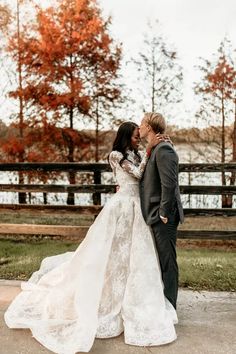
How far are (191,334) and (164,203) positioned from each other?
1.03 meters

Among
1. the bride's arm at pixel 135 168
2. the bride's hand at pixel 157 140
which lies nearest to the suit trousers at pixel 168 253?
the bride's arm at pixel 135 168

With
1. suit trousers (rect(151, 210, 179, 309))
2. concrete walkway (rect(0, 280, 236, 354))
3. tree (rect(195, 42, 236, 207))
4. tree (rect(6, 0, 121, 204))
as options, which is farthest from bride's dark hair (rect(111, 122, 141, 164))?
tree (rect(195, 42, 236, 207))

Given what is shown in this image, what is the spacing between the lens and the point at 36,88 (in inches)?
462

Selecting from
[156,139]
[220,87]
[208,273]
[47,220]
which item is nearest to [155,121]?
[156,139]

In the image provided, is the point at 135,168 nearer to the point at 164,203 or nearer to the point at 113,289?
the point at 164,203

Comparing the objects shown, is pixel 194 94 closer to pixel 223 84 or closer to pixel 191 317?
pixel 223 84

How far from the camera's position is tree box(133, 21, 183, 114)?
13.9m

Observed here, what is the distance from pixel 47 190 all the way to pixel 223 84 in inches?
369

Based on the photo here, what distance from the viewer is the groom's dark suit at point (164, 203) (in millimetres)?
3102

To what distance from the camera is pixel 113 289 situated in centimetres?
321

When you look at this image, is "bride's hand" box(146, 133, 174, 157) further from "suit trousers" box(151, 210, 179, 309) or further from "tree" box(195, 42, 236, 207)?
"tree" box(195, 42, 236, 207)

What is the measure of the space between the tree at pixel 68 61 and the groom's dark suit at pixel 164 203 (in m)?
8.64

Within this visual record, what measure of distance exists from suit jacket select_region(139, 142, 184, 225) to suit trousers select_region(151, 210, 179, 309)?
0.28 feet

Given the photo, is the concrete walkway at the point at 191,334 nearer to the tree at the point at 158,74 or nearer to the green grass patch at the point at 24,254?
the green grass patch at the point at 24,254
